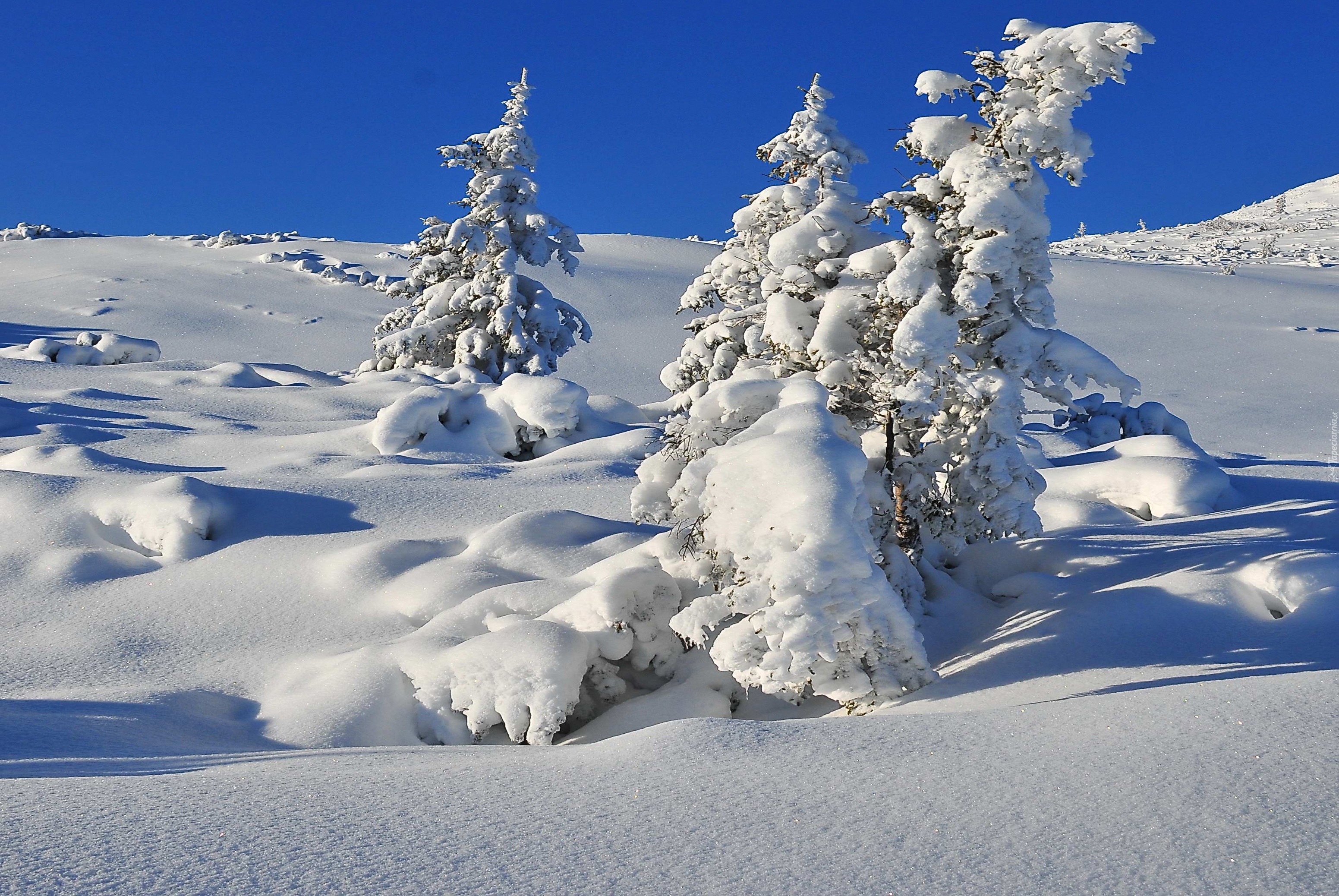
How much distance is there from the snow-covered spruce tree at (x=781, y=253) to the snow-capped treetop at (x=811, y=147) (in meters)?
0.01

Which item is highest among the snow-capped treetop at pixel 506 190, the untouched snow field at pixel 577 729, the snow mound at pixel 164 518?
the snow-capped treetop at pixel 506 190

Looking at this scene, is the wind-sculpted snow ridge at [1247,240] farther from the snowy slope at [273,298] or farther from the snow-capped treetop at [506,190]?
the snow-capped treetop at [506,190]

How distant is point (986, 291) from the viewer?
296 inches

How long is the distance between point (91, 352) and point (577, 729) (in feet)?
70.9

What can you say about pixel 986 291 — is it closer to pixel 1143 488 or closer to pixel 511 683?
pixel 511 683

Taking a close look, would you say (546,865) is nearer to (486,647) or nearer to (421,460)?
(486,647)

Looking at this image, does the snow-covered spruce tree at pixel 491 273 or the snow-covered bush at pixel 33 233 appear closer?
the snow-covered spruce tree at pixel 491 273

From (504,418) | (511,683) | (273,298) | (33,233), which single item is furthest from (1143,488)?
(33,233)

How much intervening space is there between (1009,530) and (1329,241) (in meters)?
75.6

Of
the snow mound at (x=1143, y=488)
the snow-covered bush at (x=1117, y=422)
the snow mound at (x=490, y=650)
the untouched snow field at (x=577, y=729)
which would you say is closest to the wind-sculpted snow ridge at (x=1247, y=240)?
the snow-covered bush at (x=1117, y=422)

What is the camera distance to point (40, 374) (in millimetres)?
20484

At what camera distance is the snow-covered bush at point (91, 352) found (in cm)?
2342

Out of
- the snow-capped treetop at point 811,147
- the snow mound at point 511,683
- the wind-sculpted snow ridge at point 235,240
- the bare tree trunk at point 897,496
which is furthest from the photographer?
the wind-sculpted snow ridge at point 235,240

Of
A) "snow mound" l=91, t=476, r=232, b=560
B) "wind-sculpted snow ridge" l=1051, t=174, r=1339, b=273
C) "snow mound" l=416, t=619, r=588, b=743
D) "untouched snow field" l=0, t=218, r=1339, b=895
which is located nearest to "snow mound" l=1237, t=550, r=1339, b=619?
"untouched snow field" l=0, t=218, r=1339, b=895
